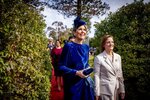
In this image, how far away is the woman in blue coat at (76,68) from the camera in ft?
16.9

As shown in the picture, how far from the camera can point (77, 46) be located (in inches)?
209

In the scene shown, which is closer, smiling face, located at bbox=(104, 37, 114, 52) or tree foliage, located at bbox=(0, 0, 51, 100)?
tree foliage, located at bbox=(0, 0, 51, 100)

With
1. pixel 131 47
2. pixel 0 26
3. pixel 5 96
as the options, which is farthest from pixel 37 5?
pixel 131 47

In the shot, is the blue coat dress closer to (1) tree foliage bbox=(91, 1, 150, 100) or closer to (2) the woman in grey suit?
(2) the woman in grey suit

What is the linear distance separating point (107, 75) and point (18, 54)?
154cm

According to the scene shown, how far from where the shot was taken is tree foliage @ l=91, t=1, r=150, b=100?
830 centimetres

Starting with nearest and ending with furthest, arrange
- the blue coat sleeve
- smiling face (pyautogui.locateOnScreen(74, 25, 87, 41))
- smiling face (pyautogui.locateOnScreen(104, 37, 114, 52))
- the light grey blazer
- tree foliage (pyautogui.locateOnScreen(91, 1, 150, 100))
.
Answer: the blue coat sleeve → smiling face (pyautogui.locateOnScreen(74, 25, 87, 41)) → the light grey blazer → smiling face (pyautogui.locateOnScreen(104, 37, 114, 52)) → tree foliage (pyautogui.locateOnScreen(91, 1, 150, 100))

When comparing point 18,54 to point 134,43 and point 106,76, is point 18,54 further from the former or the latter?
point 134,43

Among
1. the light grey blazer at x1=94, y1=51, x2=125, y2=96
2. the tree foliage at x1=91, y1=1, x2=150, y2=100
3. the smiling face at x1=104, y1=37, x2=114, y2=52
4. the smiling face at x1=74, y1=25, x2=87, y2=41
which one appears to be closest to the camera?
the smiling face at x1=74, y1=25, x2=87, y2=41

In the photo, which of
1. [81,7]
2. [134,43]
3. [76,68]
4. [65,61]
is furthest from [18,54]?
[81,7]

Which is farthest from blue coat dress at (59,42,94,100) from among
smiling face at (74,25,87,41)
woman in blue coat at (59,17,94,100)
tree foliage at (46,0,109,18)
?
tree foliage at (46,0,109,18)

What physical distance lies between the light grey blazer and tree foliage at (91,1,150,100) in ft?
8.19

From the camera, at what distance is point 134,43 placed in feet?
28.6

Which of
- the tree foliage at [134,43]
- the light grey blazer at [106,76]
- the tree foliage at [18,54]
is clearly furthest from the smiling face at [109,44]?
the tree foliage at [134,43]
